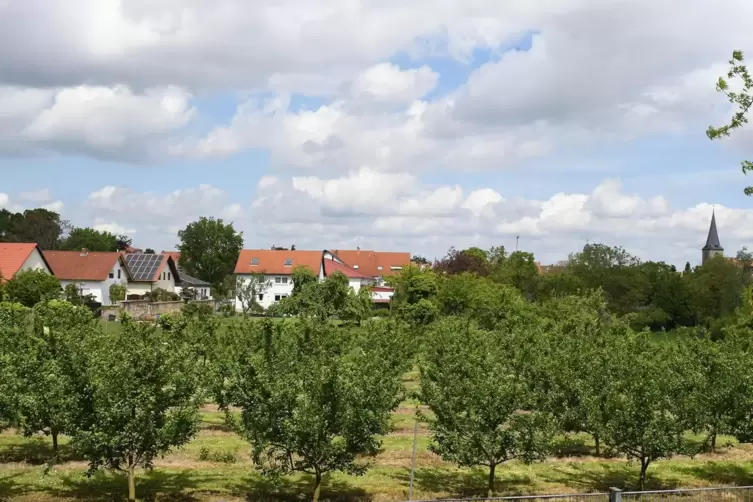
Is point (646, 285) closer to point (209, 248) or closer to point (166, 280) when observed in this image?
point (166, 280)

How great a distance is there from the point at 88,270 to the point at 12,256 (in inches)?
421

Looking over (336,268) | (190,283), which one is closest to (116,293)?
(190,283)

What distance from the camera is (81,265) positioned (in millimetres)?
76938

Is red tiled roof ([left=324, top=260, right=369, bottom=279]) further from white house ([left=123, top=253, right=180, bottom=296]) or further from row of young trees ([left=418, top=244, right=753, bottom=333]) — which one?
white house ([left=123, top=253, right=180, bottom=296])

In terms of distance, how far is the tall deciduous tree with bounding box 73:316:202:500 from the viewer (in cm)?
1399

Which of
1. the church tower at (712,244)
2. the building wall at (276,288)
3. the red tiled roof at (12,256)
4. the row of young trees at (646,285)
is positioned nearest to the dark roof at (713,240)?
the church tower at (712,244)

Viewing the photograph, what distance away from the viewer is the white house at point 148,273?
8381cm

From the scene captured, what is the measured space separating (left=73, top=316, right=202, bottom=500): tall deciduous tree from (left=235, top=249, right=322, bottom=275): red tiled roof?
75.5 m

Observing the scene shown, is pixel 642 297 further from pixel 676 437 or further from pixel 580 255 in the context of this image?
pixel 676 437

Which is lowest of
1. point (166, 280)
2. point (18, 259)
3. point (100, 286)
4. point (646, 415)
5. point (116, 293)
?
point (646, 415)

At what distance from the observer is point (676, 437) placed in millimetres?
16938

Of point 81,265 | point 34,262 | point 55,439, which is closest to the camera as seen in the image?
point 55,439

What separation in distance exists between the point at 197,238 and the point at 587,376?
322ft

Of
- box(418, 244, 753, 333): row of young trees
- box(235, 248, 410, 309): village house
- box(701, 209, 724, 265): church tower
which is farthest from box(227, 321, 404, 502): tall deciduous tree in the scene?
box(701, 209, 724, 265): church tower
